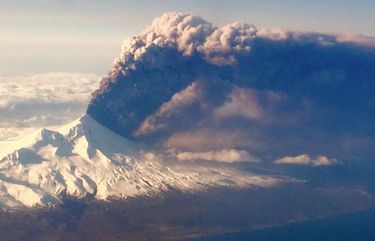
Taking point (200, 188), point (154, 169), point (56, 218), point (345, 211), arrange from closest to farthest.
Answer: point (56, 218) < point (345, 211) < point (200, 188) < point (154, 169)

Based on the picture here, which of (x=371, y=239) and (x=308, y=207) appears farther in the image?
(x=308, y=207)

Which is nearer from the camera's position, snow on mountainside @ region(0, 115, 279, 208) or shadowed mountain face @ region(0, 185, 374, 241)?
shadowed mountain face @ region(0, 185, 374, 241)

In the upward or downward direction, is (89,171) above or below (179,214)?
Result: above

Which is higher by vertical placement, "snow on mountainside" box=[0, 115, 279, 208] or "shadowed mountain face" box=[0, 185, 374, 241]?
"snow on mountainside" box=[0, 115, 279, 208]

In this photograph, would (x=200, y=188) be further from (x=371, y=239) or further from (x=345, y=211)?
(x=371, y=239)

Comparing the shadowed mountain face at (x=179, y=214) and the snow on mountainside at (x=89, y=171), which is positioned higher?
the snow on mountainside at (x=89, y=171)

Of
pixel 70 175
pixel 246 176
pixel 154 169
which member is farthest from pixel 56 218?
pixel 246 176

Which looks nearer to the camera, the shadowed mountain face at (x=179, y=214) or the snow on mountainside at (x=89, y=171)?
the shadowed mountain face at (x=179, y=214)

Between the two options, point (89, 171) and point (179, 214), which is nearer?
point (179, 214)
